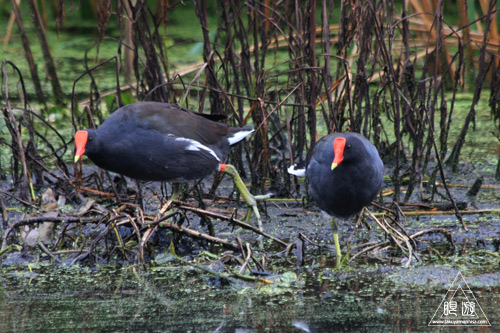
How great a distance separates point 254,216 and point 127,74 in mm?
2723

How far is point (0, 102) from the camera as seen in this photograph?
6.21 meters

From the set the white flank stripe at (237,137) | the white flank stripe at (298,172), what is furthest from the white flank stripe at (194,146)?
the white flank stripe at (298,172)

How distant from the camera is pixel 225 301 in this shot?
114 inches

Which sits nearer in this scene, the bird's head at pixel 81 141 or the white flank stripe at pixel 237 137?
the bird's head at pixel 81 141

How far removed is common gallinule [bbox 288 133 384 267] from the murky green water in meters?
0.32

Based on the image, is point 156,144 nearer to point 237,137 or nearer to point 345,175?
point 237,137

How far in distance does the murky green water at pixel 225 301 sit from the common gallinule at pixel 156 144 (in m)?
0.58

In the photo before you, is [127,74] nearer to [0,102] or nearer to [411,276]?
[0,102]

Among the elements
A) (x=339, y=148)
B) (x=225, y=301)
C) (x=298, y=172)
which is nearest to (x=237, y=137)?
(x=298, y=172)

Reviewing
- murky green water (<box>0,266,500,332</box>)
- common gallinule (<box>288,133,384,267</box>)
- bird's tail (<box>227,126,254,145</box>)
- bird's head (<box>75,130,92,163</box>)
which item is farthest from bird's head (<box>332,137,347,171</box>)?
bird's head (<box>75,130,92,163</box>)

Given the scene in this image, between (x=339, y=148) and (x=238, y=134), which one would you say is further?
(x=238, y=134)

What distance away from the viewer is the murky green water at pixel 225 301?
2643 mm

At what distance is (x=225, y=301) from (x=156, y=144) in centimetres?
112

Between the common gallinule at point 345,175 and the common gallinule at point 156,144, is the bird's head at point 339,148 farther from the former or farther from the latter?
the common gallinule at point 156,144
